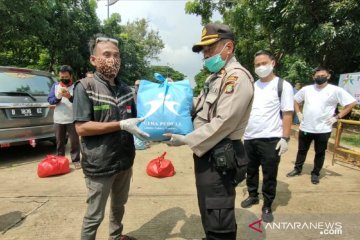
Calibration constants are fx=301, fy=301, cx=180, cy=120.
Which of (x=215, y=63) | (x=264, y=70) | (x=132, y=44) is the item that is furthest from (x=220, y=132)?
(x=132, y=44)

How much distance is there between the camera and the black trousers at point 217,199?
7.07 feet

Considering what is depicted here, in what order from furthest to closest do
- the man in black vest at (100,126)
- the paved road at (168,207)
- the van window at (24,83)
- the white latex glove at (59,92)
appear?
the van window at (24,83) < the white latex glove at (59,92) < the paved road at (168,207) < the man in black vest at (100,126)

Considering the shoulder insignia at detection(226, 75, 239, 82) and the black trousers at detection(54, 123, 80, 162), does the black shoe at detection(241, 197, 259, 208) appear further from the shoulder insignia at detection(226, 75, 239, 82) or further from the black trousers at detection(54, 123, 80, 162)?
the black trousers at detection(54, 123, 80, 162)

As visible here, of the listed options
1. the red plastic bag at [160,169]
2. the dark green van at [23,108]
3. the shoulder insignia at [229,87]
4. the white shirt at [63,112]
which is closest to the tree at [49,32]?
the dark green van at [23,108]

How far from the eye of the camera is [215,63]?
227cm

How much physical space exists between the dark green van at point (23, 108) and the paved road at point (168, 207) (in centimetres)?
62

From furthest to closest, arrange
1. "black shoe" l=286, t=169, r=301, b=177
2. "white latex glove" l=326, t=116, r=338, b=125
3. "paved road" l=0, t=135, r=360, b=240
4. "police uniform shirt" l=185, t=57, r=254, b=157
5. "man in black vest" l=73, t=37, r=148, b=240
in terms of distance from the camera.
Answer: "black shoe" l=286, t=169, r=301, b=177
"white latex glove" l=326, t=116, r=338, b=125
"paved road" l=0, t=135, r=360, b=240
"man in black vest" l=73, t=37, r=148, b=240
"police uniform shirt" l=185, t=57, r=254, b=157

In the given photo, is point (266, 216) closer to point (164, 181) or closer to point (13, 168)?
point (164, 181)

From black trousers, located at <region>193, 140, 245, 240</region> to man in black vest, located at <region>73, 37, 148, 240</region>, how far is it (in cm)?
67

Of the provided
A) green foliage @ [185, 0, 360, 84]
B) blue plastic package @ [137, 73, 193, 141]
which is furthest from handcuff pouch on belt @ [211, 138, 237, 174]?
green foliage @ [185, 0, 360, 84]

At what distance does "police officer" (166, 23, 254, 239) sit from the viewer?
206 centimetres

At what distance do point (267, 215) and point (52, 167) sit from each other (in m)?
→ 3.39

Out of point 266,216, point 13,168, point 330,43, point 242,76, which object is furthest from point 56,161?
point 330,43

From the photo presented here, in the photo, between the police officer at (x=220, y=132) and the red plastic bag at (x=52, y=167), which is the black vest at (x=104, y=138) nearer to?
the police officer at (x=220, y=132)
